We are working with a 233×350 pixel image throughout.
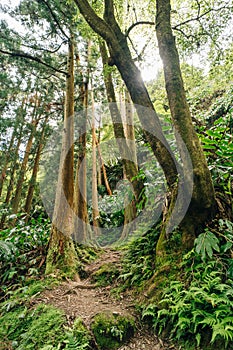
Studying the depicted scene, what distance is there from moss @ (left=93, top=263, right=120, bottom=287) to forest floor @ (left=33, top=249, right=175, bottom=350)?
87mm

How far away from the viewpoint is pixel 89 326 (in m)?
2.68

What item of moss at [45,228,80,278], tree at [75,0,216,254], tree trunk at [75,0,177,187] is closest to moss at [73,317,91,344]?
tree at [75,0,216,254]

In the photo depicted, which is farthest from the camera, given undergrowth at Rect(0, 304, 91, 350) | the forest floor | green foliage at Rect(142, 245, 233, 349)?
the forest floor

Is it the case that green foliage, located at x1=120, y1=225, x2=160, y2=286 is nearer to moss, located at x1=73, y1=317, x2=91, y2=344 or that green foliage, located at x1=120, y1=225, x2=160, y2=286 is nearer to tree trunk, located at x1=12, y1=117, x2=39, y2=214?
moss, located at x1=73, y1=317, x2=91, y2=344

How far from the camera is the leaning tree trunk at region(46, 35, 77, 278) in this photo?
4555mm

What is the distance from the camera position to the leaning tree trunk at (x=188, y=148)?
2.88 m

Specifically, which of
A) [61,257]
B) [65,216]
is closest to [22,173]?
[65,216]

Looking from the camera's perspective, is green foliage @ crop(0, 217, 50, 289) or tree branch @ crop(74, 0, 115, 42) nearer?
tree branch @ crop(74, 0, 115, 42)

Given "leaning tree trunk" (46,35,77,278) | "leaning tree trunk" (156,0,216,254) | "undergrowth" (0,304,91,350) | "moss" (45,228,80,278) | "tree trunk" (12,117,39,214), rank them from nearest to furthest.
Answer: "undergrowth" (0,304,91,350), "leaning tree trunk" (156,0,216,254), "moss" (45,228,80,278), "leaning tree trunk" (46,35,77,278), "tree trunk" (12,117,39,214)

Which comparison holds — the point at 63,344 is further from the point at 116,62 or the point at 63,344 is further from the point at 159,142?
the point at 116,62

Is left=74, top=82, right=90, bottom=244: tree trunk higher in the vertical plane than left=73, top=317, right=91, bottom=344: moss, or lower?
higher

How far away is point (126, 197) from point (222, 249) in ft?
16.0

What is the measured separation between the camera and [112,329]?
8.45ft

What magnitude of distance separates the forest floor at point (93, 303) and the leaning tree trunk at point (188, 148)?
1112 mm
